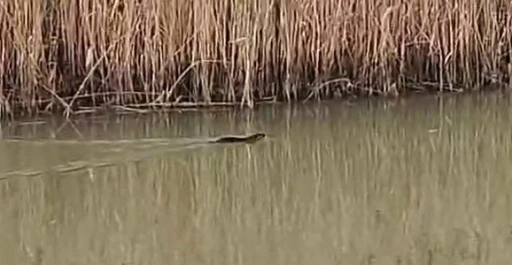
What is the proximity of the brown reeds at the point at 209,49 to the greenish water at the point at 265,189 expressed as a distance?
12 centimetres

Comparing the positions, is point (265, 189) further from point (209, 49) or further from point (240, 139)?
point (209, 49)

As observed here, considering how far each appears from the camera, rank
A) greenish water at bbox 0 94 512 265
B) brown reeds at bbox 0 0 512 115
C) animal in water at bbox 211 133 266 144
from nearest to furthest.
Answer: greenish water at bbox 0 94 512 265 < animal in water at bbox 211 133 266 144 < brown reeds at bbox 0 0 512 115

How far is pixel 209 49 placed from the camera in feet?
12.5

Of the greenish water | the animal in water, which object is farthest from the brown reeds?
the animal in water

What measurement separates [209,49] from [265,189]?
994 millimetres

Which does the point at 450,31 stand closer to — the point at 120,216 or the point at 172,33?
the point at 172,33

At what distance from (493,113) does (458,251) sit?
1.38 m

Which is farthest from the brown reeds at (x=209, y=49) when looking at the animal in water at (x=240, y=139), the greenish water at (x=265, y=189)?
the animal in water at (x=240, y=139)

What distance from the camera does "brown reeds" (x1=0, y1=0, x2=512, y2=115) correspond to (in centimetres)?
370

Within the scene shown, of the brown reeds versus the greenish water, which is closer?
the greenish water

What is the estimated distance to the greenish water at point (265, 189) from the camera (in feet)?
8.22

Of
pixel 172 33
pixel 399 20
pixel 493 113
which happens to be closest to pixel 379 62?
pixel 399 20

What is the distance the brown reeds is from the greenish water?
0.40 ft

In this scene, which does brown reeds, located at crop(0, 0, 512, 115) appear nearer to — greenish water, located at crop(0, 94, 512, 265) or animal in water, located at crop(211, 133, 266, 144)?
greenish water, located at crop(0, 94, 512, 265)
